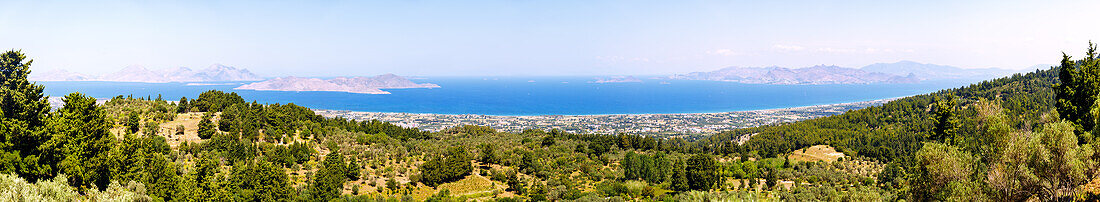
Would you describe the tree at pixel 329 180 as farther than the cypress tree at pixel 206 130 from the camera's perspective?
No

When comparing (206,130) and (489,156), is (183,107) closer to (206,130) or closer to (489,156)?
(206,130)

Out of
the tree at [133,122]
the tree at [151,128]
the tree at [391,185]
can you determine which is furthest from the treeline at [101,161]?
the tree at [133,122]

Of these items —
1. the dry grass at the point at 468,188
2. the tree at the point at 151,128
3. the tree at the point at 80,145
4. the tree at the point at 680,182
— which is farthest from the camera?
the tree at the point at 151,128

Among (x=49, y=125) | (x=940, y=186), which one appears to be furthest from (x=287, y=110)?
(x=940, y=186)

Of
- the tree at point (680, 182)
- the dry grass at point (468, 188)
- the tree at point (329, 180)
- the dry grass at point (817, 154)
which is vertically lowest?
the dry grass at point (817, 154)

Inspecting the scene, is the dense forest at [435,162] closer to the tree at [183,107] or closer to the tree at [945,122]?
the tree at [945,122]

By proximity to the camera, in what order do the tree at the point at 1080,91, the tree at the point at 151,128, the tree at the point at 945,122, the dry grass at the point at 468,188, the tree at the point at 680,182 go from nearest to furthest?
1. the tree at the point at 1080,91
2. the tree at the point at 945,122
3. the dry grass at the point at 468,188
4. the tree at the point at 680,182
5. the tree at the point at 151,128

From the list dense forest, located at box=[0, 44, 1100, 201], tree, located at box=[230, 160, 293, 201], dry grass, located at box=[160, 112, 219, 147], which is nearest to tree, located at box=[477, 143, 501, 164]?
dense forest, located at box=[0, 44, 1100, 201]
